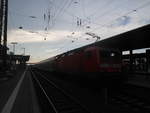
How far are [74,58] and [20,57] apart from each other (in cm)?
7279

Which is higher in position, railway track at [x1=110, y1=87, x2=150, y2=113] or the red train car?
the red train car

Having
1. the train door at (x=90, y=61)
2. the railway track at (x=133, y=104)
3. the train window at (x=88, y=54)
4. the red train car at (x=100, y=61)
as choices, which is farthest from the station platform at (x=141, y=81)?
the train window at (x=88, y=54)

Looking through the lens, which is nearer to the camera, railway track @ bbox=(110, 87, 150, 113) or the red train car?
railway track @ bbox=(110, 87, 150, 113)

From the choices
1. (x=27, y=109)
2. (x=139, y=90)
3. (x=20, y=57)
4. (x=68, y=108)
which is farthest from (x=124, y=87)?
(x=20, y=57)

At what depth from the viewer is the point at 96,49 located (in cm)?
1461

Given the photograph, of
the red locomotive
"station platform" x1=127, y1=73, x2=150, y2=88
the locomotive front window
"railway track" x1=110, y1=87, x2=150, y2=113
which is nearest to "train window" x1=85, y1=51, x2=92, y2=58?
the red locomotive

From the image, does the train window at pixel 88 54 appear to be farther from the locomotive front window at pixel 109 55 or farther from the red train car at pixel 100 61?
the locomotive front window at pixel 109 55

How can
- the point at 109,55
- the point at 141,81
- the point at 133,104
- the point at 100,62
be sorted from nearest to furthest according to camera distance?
the point at 133,104, the point at 100,62, the point at 109,55, the point at 141,81

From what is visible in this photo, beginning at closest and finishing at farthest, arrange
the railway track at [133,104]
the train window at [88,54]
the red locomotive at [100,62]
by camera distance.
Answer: the railway track at [133,104] < the red locomotive at [100,62] < the train window at [88,54]

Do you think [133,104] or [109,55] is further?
[109,55]

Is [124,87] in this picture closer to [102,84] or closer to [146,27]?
[102,84]

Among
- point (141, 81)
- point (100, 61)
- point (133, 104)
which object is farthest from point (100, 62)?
point (141, 81)

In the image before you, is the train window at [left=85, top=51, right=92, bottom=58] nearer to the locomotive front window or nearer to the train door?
the train door

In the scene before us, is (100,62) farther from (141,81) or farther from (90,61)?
(141,81)
